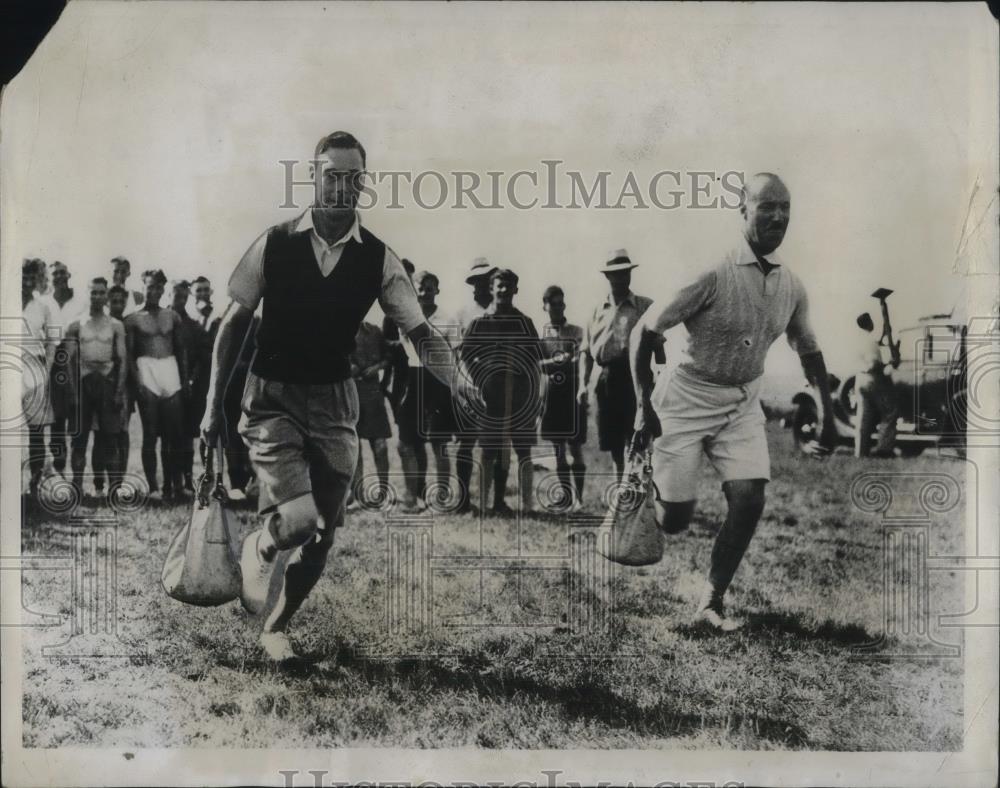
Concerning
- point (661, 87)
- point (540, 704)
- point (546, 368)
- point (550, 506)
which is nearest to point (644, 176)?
point (661, 87)

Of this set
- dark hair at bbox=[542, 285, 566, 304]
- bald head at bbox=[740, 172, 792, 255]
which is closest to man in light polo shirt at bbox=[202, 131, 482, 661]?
dark hair at bbox=[542, 285, 566, 304]

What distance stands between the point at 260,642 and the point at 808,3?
13.2 ft

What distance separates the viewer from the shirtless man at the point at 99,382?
4.77 m

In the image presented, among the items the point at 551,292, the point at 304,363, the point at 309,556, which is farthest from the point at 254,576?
the point at 551,292

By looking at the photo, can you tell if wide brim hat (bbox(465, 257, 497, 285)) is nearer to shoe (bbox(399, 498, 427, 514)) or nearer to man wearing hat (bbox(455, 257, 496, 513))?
man wearing hat (bbox(455, 257, 496, 513))

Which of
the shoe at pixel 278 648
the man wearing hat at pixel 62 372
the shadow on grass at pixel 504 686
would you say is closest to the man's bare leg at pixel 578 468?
the shadow on grass at pixel 504 686

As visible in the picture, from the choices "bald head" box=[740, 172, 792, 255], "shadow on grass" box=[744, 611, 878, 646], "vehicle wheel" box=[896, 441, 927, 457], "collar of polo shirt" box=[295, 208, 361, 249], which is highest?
"bald head" box=[740, 172, 792, 255]

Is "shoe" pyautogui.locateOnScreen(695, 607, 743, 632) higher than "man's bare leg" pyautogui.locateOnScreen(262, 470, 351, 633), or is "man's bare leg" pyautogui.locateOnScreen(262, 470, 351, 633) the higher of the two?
"man's bare leg" pyautogui.locateOnScreen(262, 470, 351, 633)

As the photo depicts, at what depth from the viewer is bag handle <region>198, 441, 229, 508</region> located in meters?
4.74

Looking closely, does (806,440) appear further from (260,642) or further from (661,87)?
(260,642)

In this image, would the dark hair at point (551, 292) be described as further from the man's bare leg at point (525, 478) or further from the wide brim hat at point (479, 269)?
the man's bare leg at point (525, 478)

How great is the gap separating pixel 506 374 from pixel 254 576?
1.55 m

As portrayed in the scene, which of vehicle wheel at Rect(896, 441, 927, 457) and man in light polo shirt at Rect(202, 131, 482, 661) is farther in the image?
vehicle wheel at Rect(896, 441, 927, 457)

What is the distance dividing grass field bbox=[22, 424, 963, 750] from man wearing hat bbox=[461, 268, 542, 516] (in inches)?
8.5
